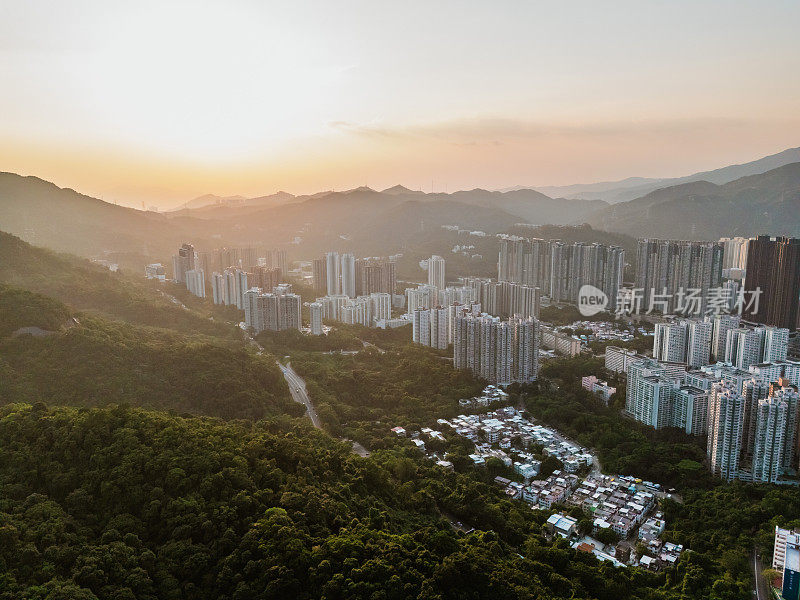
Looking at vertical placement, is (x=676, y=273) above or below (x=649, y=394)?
above

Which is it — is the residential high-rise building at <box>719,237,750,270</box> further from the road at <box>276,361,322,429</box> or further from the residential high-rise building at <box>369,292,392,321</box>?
the road at <box>276,361,322,429</box>

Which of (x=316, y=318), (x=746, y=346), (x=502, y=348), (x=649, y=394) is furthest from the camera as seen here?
(x=316, y=318)

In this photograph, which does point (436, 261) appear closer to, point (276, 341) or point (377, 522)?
point (276, 341)

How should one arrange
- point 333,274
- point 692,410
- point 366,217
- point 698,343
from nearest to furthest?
point 692,410 < point 698,343 < point 333,274 < point 366,217

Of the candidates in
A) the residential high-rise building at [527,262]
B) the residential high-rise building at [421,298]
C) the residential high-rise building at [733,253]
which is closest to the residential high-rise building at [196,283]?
the residential high-rise building at [421,298]

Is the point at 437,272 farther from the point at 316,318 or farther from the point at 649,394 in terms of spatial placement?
the point at 649,394

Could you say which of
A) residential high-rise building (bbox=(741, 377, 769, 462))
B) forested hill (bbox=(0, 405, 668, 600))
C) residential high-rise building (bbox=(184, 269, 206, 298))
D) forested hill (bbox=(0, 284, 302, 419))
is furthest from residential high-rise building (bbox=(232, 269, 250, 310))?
residential high-rise building (bbox=(741, 377, 769, 462))

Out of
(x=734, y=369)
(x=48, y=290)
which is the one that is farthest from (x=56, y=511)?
(x=734, y=369)

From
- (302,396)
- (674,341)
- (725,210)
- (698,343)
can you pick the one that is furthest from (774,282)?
(725,210)
